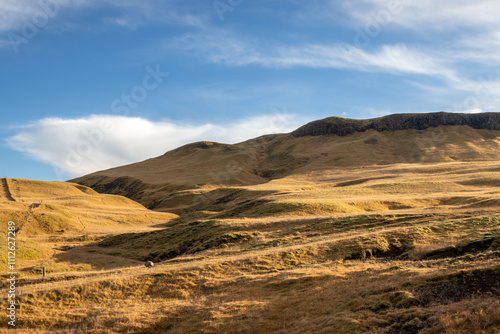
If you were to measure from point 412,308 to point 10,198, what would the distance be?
3387 inches

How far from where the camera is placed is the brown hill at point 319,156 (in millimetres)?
133250

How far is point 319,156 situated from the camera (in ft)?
522

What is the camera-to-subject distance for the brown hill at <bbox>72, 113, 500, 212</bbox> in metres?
133

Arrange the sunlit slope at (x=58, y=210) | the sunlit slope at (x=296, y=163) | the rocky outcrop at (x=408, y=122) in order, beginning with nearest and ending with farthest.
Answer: the sunlit slope at (x=58, y=210)
the sunlit slope at (x=296, y=163)
the rocky outcrop at (x=408, y=122)

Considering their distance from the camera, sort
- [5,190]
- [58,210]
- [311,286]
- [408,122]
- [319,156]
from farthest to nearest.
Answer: [408,122] → [319,156] → [5,190] → [58,210] → [311,286]

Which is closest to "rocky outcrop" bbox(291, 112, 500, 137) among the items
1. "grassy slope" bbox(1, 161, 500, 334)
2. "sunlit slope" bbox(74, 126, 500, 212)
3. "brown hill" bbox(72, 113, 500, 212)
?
"brown hill" bbox(72, 113, 500, 212)

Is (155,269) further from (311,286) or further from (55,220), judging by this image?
(55,220)

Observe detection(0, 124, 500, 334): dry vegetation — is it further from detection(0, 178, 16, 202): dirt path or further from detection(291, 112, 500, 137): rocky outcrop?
detection(291, 112, 500, 137): rocky outcrop

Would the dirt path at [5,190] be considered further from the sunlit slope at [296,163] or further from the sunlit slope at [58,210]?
the sunlit slope at [296,163]

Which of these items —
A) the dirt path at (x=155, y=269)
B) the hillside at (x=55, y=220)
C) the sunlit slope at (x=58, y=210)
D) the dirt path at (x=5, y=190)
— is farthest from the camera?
the dirt path at (x=5, y=190)

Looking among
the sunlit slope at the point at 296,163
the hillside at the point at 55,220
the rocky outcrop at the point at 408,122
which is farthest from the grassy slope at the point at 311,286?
the rocky outcrop at the point at 408,122

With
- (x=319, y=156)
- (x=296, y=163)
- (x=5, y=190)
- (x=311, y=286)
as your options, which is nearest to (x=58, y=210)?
(x=5, y=190)

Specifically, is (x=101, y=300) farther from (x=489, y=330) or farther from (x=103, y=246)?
(x=103, y=246)

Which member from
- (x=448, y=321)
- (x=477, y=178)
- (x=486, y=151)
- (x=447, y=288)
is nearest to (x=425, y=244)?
(x=447, y=288)
